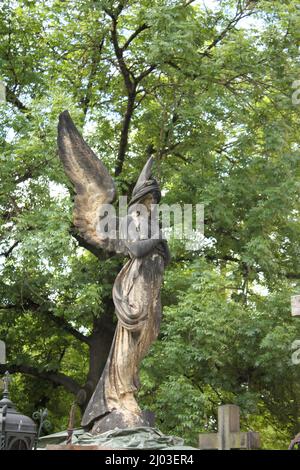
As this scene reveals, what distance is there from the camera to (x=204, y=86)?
59.4 ft

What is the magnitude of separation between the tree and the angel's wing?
424 cm

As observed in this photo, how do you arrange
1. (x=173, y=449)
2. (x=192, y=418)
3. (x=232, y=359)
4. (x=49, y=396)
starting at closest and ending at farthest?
1. (x=173, y=449)
2. (x=192, y=418)
3. (x=232, y=359)
4. (x=49, y=396)

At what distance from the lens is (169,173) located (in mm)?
17812

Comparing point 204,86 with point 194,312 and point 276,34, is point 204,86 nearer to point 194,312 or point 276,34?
point 276,34

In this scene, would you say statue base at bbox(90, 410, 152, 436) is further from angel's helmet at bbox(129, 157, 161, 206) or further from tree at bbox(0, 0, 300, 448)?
tree at bbox(0, 0, 300, 448)

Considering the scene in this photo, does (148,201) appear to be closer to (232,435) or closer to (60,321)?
(232,435)

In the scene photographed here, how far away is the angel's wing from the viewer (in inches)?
421

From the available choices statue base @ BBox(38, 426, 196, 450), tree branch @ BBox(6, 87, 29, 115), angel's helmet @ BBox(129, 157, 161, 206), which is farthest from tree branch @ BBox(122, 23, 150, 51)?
statue base @ BBox(38, 426, 196, 450)

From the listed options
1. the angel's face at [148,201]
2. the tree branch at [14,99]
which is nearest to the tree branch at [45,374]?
the tree branch at [14,99]

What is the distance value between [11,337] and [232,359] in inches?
194

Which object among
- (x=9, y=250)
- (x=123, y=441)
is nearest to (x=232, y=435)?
(x=123, y=441)

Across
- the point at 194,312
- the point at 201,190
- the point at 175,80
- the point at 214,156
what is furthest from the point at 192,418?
the point at 175,80

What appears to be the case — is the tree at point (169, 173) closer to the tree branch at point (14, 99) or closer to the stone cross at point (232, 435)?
the tree branch at point (14, 99)

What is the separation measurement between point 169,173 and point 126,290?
7.81 meters
